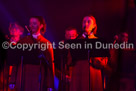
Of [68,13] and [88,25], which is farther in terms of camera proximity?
[68,13]

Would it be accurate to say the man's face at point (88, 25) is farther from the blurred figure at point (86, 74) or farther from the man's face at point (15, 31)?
the man's face at point (15, 31)

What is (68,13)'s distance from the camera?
6801 mm

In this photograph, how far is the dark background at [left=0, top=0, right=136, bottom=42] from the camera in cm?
651

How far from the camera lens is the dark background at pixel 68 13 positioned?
6512 mm

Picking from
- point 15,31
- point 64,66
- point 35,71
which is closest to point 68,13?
point 15,31

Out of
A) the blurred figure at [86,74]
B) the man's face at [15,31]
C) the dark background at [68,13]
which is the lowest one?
the blurred figure at [86,74]

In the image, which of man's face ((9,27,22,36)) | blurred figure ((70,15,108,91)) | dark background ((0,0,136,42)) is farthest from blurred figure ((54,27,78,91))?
man's face ((9,27,22,36))

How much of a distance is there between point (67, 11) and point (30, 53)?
9.86ft

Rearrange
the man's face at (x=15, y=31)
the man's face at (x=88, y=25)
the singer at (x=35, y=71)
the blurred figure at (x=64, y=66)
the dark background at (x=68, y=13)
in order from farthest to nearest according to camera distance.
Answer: the dark background at (x=68, y=13) < the man's face at (x=15, y=31) < the man's face at (x=88, y=25) < the blurred figure at (x=64, y=66) < the singer at (x=35, y=71)

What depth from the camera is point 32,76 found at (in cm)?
451

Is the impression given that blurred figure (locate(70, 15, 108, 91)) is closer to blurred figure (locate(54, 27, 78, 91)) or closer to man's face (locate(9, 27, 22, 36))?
blurred figure (locate(54, 27, 78, 91))

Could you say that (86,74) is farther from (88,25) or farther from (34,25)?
(34,25)

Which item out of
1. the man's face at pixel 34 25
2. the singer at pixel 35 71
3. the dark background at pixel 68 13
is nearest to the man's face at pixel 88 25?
the singer at pixel 35 71

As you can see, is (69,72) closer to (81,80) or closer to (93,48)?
(81,80)
